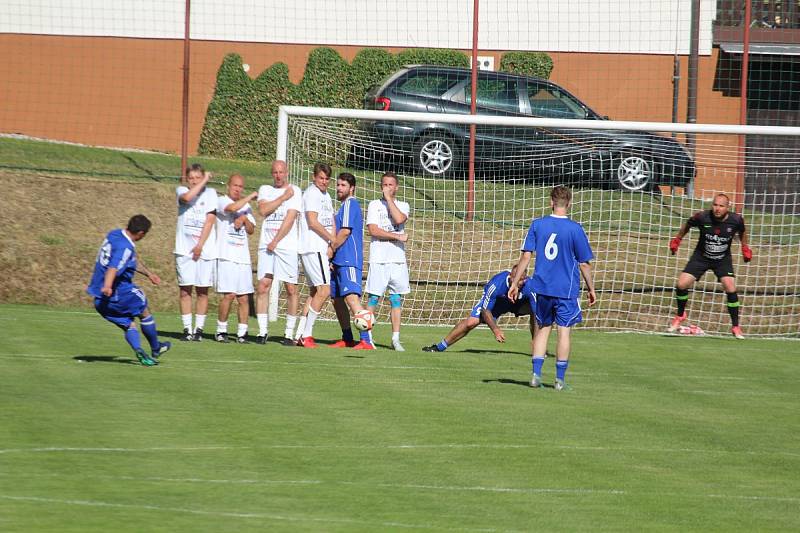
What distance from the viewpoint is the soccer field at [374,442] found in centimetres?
736

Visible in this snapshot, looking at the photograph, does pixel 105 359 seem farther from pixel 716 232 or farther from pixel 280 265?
pixel 716 232

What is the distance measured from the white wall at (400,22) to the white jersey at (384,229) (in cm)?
1256

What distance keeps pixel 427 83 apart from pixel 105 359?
37.0 feet

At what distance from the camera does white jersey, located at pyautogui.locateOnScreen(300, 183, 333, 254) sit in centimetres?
1412

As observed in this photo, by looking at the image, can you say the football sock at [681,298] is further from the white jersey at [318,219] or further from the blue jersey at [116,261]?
the blue jersey at [116,261]

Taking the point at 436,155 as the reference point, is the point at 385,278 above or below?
below

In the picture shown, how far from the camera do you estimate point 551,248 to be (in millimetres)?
11648

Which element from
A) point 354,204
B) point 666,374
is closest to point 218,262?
point 354,204

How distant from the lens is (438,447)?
910 centimetres

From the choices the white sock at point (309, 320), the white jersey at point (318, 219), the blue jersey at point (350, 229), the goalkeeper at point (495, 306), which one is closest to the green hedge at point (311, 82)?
the white jersey at point (318, 219)

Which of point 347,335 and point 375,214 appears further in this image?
point 347,335

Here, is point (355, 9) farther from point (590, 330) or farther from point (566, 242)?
point (566, 242)

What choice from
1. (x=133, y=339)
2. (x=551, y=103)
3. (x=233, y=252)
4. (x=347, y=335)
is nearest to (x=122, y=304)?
(x=133, y=339)

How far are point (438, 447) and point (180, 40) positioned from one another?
20940mm
